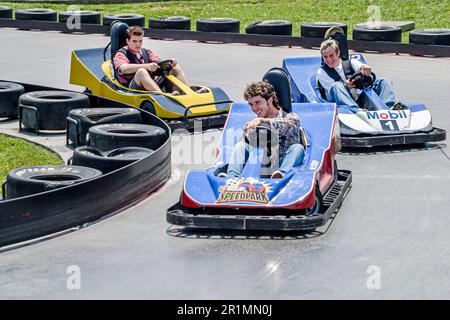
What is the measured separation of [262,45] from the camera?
1933cm

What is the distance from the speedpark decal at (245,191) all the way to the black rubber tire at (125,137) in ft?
7.84

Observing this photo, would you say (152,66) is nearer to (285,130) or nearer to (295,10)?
(285,130)

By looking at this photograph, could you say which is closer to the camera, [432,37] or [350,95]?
[350,95]

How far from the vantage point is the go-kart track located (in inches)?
246

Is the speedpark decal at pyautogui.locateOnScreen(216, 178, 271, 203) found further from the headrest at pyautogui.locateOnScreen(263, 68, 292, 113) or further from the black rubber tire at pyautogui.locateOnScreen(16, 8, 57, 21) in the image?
the black rubber tire at pyautogui.locateOnScreen(16, 8, 57, 21)

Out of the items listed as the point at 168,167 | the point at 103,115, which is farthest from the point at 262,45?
the point at 168,167

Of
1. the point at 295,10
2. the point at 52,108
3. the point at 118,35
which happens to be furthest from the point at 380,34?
the point at 52,108

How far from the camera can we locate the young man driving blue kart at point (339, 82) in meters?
10.5

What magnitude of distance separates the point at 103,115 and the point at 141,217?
10.5 ft

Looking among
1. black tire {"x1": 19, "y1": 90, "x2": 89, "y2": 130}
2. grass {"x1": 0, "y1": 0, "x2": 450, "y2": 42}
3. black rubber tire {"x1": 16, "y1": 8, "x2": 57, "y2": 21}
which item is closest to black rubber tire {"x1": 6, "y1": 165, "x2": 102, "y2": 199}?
black tire {"x1": 19, "y1": 90, "x2": 89, "y2": 130}

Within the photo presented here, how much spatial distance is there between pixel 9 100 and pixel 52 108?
1.07 meters

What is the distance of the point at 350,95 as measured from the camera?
417 inches

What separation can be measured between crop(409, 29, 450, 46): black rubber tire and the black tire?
298 inches

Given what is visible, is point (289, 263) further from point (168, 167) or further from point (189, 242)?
point (168, 167)
